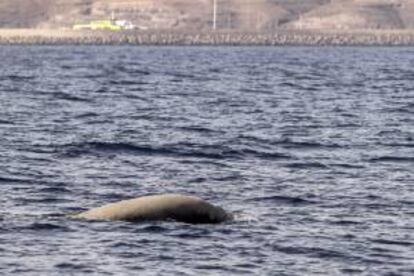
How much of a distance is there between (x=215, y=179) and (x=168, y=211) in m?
6.53

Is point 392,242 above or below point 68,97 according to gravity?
above

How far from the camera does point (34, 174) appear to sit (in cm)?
3325

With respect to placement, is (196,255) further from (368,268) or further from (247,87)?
(247,87)

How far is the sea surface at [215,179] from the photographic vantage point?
23.5 m

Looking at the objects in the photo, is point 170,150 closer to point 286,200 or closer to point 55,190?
point 55,190

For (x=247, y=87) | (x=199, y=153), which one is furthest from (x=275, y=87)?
(x=199, y=153)

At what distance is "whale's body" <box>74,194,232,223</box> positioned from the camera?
2634cm

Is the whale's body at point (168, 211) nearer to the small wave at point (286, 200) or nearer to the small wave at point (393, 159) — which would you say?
the small wave at point (286, 200)

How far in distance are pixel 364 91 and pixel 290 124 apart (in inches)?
918

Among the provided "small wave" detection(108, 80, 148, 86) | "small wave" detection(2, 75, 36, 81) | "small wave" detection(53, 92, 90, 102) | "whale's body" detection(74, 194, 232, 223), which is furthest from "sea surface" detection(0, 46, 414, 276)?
"small wave" detection(2, 75, 36, 81)

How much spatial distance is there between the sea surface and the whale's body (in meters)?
0.33

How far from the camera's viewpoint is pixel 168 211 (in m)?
26.4

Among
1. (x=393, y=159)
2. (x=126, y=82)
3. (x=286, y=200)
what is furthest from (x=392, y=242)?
(x=126, y=82)

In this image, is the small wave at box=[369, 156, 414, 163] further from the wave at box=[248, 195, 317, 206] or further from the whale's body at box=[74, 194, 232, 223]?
the whale's body at box=[74, 194, 232, 223]
